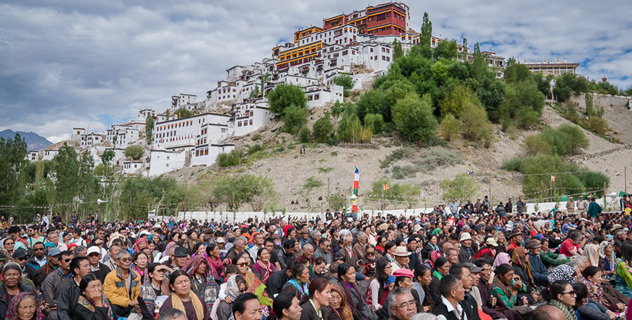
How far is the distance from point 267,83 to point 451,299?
78.0m

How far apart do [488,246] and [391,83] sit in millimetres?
59202

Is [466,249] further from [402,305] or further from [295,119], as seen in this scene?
[295,119]

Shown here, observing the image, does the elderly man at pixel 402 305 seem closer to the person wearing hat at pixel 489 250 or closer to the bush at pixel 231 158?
the person wearing hat at pixel 489 250

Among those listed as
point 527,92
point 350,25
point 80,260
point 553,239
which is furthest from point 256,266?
point 350,25

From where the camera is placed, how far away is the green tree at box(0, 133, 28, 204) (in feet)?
125

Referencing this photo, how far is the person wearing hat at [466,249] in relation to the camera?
8602mm

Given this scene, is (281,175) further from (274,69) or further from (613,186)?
(274,69)

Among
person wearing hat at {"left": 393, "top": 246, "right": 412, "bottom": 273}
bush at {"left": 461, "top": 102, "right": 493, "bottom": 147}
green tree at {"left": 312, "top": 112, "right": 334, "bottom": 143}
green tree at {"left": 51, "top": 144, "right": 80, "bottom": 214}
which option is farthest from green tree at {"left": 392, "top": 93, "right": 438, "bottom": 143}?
person wearing hat at {"left": 393, "top": 246, "right": 412, "bottom": 273}

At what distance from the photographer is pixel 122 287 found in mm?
6035

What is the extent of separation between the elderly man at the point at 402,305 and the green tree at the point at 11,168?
141 feet

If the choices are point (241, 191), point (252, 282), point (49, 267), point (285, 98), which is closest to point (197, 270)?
point (252, 282)

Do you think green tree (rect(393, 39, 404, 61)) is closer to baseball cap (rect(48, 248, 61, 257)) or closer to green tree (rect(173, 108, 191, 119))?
green tree (rect(173, 108, 191, 119))

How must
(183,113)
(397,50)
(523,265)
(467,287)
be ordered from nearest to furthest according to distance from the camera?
(467,287), (523,265), (397,50), (183,113)

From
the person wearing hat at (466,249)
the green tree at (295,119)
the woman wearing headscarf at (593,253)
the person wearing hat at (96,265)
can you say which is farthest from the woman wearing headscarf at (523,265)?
the green tree at (295,119)
